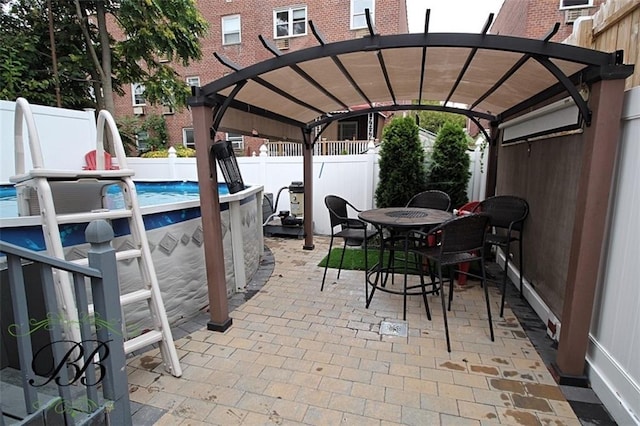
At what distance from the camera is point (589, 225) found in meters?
2.04

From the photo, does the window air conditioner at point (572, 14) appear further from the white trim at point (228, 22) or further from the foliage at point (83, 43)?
the white trim at point (228, 22)

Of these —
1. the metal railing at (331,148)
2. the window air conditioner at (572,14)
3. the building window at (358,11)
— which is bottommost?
the metal railing at (331,148)

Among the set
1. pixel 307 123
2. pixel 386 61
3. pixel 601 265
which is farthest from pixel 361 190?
pixel 601 265

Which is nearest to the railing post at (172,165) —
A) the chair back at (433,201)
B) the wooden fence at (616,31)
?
the chair back at (433,201)

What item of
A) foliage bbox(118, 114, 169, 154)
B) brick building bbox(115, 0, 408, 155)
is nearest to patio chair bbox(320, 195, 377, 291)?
brick building bbox(115, 0, 408, 155)

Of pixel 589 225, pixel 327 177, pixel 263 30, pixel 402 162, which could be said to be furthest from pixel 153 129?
pixel 589 225

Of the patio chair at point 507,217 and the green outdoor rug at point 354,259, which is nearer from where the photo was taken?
the patio chair at point 507,217

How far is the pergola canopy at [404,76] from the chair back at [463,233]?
1.01 metres

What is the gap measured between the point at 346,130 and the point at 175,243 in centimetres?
1160

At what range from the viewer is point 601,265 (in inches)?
83.9

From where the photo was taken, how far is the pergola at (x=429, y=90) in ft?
6.64

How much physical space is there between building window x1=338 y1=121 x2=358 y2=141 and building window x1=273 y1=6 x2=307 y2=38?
146 inches

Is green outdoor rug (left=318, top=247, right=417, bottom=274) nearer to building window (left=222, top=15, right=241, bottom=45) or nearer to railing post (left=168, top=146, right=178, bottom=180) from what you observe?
railing post (left=168, top=146, right=178, bottom=180)

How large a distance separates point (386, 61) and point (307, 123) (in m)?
2.51
